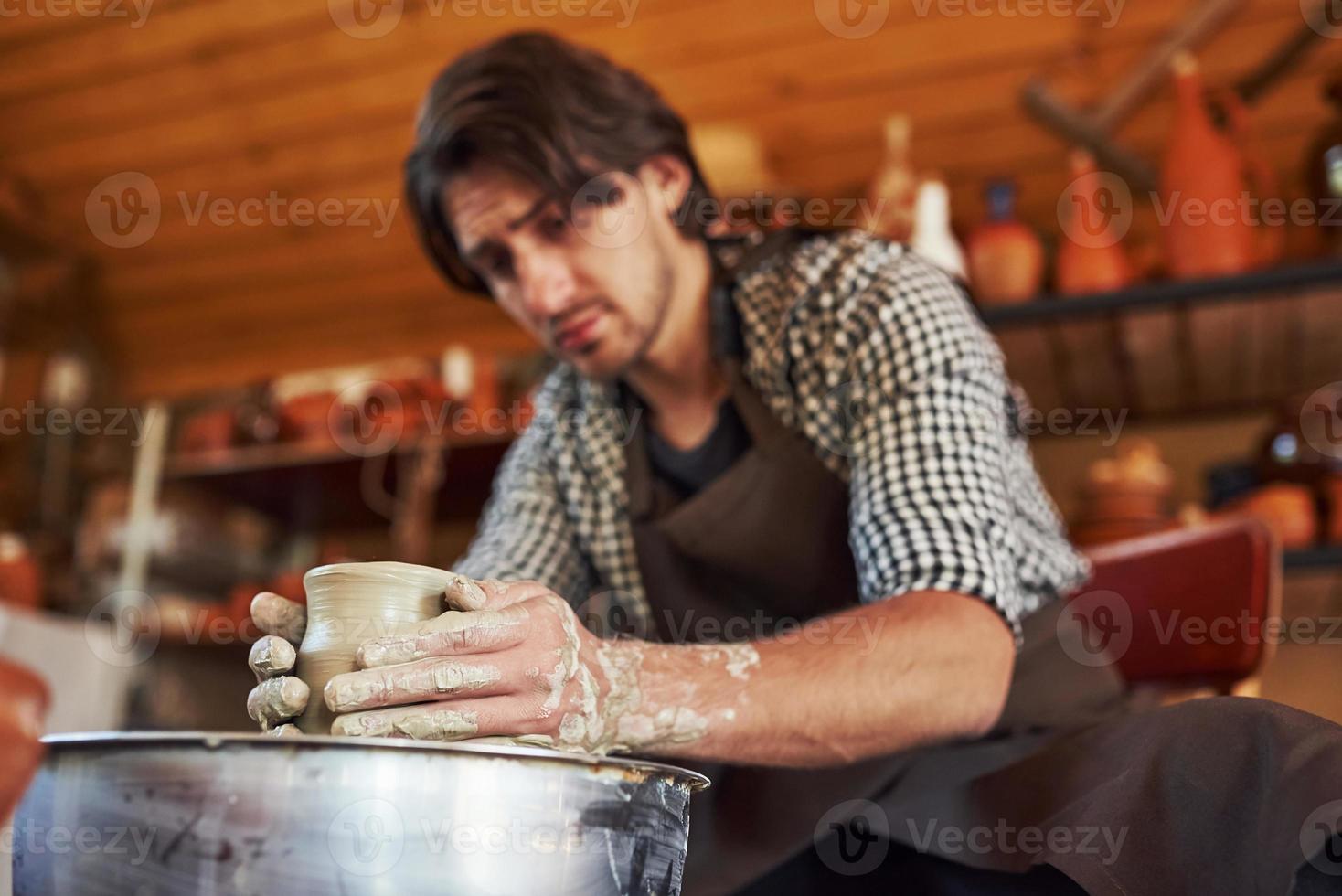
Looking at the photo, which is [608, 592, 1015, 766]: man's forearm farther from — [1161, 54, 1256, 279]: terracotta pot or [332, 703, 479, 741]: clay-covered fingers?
[1161, 54, 1256, 279]: terracotta pot

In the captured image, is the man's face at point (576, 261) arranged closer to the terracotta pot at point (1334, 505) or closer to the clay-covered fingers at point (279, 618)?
the clay-covered fingers at point (279, 618)

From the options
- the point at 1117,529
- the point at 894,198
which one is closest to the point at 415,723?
the point at 1117,529

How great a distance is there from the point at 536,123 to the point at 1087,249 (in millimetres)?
1242

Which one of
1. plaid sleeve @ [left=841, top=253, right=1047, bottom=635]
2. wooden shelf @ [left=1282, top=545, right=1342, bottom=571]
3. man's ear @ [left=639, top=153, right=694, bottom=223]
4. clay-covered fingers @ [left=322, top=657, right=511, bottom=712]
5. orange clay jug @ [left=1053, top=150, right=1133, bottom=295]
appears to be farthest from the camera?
orange clay jug @ [left=1053, top=150, right=1133, bottom=295]

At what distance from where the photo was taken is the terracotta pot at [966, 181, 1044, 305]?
2.13 metres

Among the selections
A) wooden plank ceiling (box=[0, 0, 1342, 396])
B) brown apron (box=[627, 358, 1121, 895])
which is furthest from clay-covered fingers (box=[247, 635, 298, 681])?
wooden plank ceiling (box=[0, 0, 1342, 396])

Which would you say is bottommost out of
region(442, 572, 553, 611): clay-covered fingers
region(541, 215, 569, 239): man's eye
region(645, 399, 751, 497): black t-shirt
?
region(442, 572, 553, 611): clay-covered fingers

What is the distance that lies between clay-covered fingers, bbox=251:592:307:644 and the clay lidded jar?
6 centimetres

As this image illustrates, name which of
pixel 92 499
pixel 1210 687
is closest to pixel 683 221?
pixel 1210 687

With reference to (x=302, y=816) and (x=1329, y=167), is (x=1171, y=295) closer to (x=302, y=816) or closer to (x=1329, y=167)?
(x=1329, y=167)

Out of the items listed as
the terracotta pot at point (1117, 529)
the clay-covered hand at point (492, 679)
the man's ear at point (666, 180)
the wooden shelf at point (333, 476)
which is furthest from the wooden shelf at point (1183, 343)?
the clay-covered hand at point (492, 679)

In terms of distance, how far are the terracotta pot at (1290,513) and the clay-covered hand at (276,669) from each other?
5.54 feet

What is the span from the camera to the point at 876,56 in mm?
2525

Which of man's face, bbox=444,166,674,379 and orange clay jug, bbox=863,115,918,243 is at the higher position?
orange clay jug, bbox=863,115,918,243
